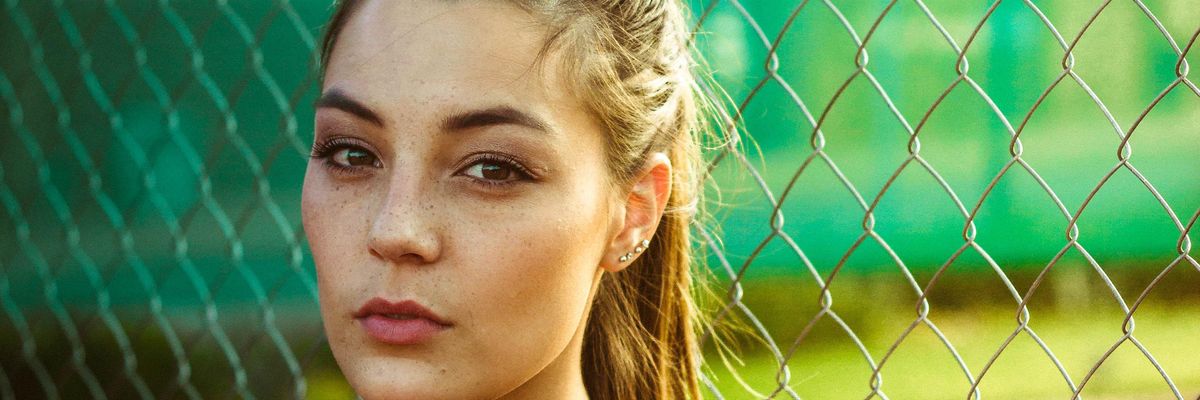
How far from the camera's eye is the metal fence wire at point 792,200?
333 centimetres

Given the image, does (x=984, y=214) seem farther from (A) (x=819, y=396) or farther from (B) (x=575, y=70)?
(B) (x=575, y=70)

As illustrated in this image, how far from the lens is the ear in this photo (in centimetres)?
146

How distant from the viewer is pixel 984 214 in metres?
4.41

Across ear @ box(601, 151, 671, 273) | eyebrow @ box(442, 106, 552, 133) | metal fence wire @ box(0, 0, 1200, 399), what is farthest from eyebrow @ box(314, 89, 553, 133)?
metal fence wire @ box(0, 0, 1200, 399)

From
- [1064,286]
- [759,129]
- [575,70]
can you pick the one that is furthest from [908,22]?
[575,70]

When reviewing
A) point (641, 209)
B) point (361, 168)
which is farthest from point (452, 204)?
point (641, 209)

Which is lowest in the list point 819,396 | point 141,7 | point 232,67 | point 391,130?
point 391,130

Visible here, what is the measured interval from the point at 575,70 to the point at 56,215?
8.50 feet

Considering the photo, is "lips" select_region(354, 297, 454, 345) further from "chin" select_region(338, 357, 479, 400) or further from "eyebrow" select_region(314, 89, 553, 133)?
"eyebrow" select_region(314, 89, 553, 133)

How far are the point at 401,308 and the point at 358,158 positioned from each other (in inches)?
7.7

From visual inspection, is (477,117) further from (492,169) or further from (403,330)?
(403,330)

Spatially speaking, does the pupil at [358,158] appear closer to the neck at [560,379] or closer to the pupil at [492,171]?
the pupil at [492,171]

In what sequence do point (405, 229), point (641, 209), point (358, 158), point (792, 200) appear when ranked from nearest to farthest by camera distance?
point (405, 229) → point (358, 158) → point (641, 209) → point (792, 200)

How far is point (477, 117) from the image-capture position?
4.26ft
